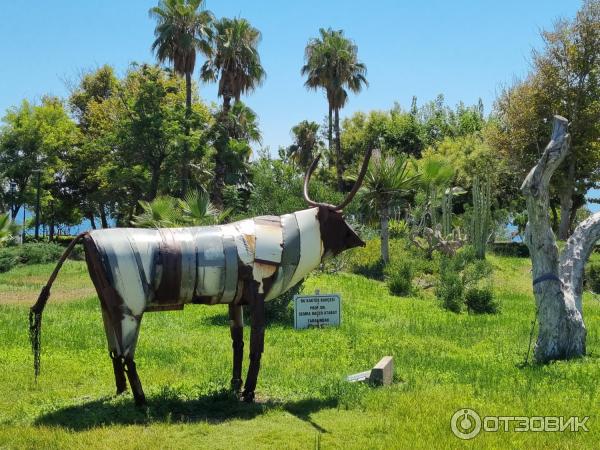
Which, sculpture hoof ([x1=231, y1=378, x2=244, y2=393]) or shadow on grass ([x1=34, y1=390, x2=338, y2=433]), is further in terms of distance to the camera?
sculpture hoof ([x1=231, y1=378, x2=244, y2=393])

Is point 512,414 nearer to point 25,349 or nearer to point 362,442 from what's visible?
point 362,442

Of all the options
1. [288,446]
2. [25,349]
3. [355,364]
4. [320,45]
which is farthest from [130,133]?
[288,446]

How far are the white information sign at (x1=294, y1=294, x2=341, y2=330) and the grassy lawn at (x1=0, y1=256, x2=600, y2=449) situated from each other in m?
0.28

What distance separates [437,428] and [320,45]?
109 feet

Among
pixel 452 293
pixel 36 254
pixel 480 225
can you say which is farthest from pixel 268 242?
pixel 36 254

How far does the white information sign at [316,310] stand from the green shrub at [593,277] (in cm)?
1305

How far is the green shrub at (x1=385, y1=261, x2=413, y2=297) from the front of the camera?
60.2 feet

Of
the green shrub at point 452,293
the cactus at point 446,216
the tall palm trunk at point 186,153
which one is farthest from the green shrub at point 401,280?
the tall palm trunk at point 186,153

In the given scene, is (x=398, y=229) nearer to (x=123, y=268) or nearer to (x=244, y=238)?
(x=244, y=238)

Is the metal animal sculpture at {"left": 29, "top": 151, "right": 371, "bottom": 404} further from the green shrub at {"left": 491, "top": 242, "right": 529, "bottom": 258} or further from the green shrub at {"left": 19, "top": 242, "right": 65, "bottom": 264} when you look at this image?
the green shrub at {"left": 491, "top": 242, "right": 529, "bottom": 258}

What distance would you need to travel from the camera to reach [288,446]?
577 centimetres

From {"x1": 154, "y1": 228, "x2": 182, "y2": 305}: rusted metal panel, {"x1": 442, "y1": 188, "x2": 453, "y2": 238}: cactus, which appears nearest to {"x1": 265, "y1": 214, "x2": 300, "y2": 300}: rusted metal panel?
{"x1": 154, "y1": 228, "x2": 182, "y2": 305}: rusted metal panel

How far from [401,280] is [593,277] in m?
8.41

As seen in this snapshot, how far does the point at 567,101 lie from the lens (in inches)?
1131
